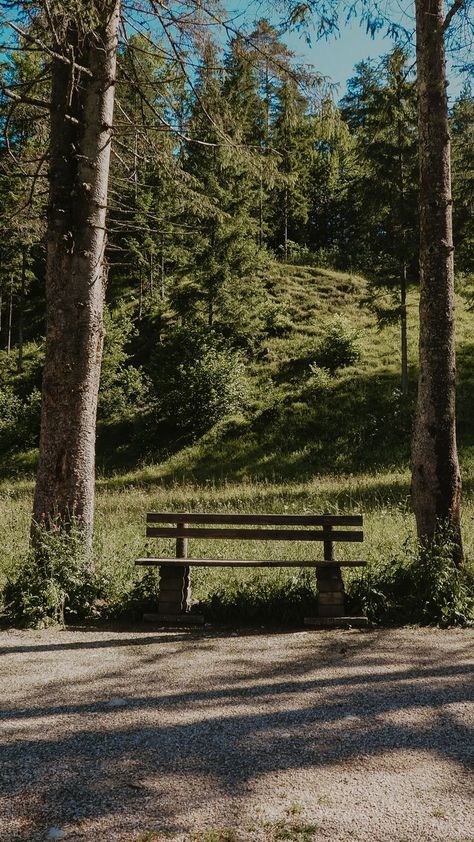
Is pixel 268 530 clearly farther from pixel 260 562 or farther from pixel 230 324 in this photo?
pixel 230 324

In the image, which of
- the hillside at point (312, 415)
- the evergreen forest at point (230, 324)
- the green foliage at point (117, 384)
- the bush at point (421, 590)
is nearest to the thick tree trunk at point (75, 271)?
the evergreen forest at point (230, 324)

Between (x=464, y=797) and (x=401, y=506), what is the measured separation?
9.73 metres

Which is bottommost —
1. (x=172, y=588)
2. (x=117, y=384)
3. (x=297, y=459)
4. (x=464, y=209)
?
(x=172, y=588)

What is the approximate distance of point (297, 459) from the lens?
2286 centimetres

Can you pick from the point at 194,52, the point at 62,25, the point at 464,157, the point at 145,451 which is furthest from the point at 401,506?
the point at 464,157

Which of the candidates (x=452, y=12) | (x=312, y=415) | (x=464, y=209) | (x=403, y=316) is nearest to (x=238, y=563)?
(x=452, y=12)

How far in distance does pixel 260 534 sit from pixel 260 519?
0.23m

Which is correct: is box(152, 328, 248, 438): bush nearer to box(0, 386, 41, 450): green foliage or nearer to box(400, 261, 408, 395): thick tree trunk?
box(0, 386, 41, 450): green foliage

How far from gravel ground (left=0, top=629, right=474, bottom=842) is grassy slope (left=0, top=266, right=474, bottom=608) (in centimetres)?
194

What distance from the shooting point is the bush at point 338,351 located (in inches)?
1184

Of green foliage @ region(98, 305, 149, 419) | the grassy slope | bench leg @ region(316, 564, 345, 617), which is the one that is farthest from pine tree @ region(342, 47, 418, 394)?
bench leg @ region(316, 564, 345, 617)

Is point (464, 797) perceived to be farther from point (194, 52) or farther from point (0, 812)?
point (194, 52)

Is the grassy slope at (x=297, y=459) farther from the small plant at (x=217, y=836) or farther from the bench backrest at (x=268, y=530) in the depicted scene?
the small plant at (x=217, y=836)

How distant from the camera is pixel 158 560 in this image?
277 inches
